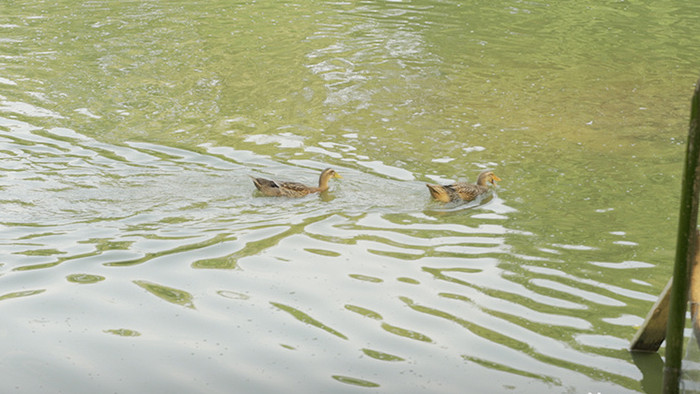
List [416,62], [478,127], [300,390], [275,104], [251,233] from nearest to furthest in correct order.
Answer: [300,390] < [251,233] < [478,127] < [275,104] < [416,62]

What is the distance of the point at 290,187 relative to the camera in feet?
33.1

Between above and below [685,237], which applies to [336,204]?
below

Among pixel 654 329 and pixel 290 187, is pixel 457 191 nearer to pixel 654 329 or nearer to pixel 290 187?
pixel 290 187

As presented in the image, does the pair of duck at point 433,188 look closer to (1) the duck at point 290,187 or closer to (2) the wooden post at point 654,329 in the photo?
(1) the duck at point 290,187

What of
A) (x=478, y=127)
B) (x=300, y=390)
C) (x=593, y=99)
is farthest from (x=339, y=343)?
(x=593, y=99)

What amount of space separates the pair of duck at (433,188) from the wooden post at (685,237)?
5.40 m

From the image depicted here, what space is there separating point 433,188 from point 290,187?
158 cm

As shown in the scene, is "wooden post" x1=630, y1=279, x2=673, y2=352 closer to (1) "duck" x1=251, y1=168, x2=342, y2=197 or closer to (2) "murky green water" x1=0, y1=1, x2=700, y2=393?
(2) "murky green water" x1=0, y1=1, x2=700, y2=393

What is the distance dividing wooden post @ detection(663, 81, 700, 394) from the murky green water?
4.54 ft

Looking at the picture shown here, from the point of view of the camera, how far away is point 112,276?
7.34 metres

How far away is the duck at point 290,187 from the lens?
9898mm

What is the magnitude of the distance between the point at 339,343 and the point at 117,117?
8.02m

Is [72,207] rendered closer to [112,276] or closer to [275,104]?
[112,276]

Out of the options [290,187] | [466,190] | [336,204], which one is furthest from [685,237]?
[290,187]
